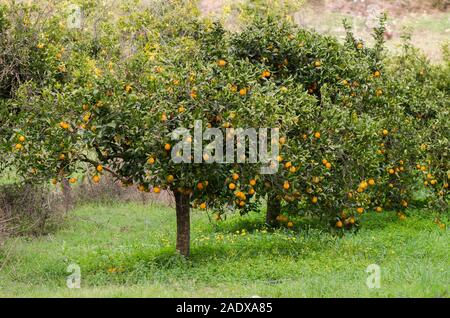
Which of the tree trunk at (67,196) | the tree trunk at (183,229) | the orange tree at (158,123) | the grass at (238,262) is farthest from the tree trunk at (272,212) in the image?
the tree trunk at (67,196)

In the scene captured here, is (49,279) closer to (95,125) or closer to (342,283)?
(95,125)

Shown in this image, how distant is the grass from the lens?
7332 mm

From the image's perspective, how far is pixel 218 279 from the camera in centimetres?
858

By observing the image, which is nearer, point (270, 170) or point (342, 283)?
point (342, 283)

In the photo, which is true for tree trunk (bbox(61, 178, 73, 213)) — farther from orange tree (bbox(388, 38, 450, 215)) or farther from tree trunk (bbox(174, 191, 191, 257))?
orange tree (bbox(388, 38, 450, 215))

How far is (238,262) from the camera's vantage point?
9.34 metres

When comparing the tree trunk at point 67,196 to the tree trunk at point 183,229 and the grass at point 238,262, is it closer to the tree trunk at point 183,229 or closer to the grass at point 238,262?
the grass at point 238,262

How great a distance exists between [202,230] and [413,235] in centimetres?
384

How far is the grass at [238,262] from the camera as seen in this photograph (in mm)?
7332

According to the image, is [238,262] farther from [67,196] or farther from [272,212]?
[67,196]

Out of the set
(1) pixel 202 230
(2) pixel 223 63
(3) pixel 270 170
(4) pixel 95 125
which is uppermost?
(2) pixel 223 63
